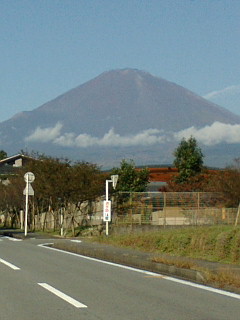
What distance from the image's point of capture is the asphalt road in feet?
33.1

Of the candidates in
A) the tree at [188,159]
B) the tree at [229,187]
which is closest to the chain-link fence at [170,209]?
the tree at [229,187]

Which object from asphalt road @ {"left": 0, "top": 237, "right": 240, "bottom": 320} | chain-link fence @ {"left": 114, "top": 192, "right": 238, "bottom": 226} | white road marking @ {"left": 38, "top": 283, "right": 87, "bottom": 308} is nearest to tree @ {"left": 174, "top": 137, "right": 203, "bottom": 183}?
chain-link fence @ {"left": 114, "top": 192, "right": 238, "bottom": 226}

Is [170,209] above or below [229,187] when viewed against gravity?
below

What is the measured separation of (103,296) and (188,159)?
53663mm

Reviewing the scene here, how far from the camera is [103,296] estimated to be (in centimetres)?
1209

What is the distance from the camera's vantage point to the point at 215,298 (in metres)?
11.8

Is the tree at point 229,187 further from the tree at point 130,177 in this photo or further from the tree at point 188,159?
the tree at point 130,177

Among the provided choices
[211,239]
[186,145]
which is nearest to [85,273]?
[211,239]

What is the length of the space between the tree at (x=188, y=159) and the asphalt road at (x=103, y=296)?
47115 mm

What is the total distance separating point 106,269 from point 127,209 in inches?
879

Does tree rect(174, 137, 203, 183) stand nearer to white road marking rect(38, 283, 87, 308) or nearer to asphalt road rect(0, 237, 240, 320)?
asphalt road rect(0, 237, 240, 320)

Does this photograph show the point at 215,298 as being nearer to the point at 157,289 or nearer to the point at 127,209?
the point at 157,289

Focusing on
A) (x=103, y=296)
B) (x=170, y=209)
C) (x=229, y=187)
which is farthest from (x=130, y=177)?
(x=103, y=296)

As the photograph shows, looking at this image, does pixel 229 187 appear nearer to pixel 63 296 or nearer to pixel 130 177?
pixel 130 177
